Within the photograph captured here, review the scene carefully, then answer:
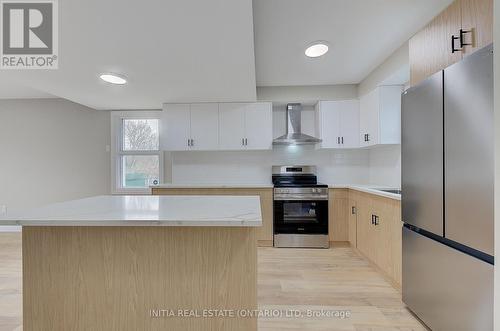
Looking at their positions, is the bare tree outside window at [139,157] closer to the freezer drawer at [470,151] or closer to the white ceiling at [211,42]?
the white ceiling at [211,42]

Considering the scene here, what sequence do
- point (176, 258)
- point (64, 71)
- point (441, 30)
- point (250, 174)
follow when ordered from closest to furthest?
point (176, 258)
point (441, 30)
point (64, 71)
point (250, 174)

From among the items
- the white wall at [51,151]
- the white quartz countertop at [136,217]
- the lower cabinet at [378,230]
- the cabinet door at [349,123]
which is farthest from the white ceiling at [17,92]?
the lower cabinet at [378,230]

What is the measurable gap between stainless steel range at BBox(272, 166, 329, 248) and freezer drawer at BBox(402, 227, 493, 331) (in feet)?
5.10

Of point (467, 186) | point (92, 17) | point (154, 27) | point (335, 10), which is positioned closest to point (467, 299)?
point (467, 186)

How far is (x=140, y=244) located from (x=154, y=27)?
5.15 feet

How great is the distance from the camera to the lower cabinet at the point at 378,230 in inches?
91.1

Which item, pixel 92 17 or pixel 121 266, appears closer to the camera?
pixel 121 266

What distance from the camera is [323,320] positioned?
192cm

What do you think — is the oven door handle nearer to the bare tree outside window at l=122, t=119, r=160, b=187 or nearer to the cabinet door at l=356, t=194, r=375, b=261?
the cabinet door at l=356, t=194, r=375, b=261

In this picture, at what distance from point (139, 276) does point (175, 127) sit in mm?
2917

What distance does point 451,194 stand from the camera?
1497mm

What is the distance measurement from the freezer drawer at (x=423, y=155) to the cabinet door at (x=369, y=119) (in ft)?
4.20

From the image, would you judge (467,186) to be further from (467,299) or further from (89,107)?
(89,107)
